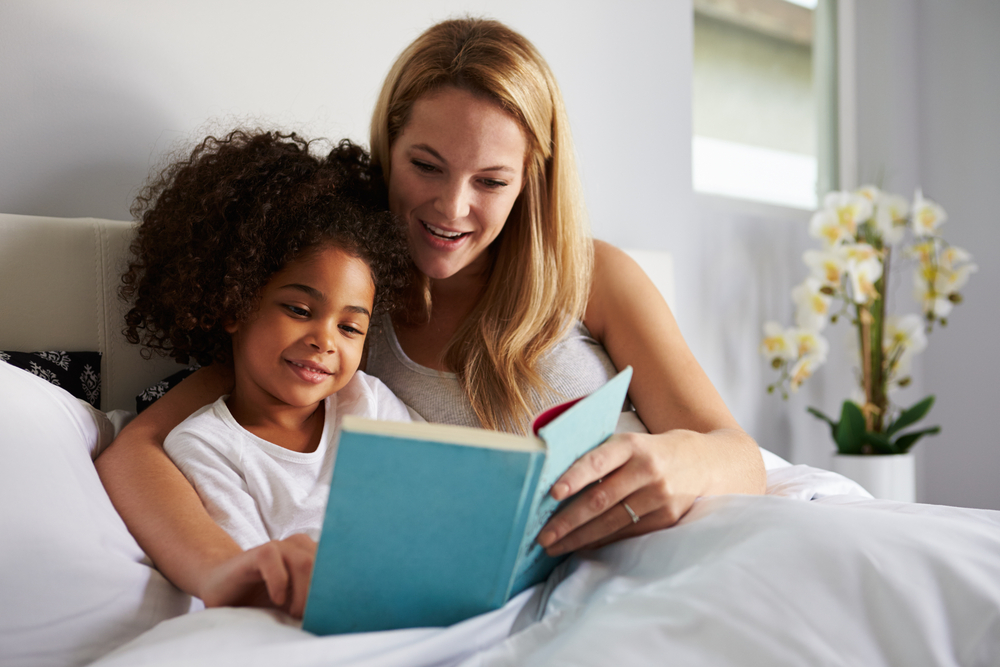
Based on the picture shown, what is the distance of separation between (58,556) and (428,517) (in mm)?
369

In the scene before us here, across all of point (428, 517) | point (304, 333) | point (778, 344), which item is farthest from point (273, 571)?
point (778, 344)

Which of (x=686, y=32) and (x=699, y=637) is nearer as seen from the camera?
(x=699, y=637)

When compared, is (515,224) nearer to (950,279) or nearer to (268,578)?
(268,578)

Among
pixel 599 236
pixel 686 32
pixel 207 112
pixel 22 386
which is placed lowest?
pixel 22 386

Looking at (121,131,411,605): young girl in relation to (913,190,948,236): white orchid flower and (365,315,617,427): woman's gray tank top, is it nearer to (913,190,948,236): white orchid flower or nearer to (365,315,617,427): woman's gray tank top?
(365,315,617,427): woman's gray tank top

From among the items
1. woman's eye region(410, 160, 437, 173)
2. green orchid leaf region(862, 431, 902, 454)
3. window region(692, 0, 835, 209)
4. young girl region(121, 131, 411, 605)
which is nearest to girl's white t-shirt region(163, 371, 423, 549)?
young girl region(121, 131, 411, 605)

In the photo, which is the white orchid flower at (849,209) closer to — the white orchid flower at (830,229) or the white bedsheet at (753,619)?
the white orchid flower at (830,229)

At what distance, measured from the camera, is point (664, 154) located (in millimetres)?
2018

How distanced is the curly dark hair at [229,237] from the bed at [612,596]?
0.23 metres

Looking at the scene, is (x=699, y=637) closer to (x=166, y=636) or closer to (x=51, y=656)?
(x=166, y=636)

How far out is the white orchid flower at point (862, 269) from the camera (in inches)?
78.7

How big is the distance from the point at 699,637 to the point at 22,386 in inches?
28.1

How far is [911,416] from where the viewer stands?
217cm

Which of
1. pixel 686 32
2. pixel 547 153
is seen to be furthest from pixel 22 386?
pixel 686 32
